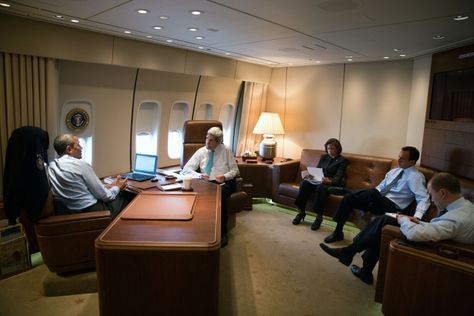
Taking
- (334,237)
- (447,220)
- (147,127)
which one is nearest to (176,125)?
(147,127)

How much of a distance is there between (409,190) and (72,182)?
3.25 meters

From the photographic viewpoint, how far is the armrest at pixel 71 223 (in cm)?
239

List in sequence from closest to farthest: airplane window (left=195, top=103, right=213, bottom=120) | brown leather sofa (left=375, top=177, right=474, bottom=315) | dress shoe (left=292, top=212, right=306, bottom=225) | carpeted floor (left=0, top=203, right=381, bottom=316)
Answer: brown leather sofa (left=375, top=177, right=474, bottom=315), carpeted floor (left=0, top=203, right=381, bottom=316), dress shoe (left=292, top=212, right=306, bottom=225), airplane window (left=195, top=103, right=213, bottom=120)

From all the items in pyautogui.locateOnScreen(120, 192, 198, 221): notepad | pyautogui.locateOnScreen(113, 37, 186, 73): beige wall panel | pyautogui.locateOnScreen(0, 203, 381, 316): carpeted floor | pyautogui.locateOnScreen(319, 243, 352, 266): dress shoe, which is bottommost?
pyautogui.locateOnScreen(0, 203, 381, 316): carpeted floor

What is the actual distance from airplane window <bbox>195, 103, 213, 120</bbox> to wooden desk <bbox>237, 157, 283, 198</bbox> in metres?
1.06

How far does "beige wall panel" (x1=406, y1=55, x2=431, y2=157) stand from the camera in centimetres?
406

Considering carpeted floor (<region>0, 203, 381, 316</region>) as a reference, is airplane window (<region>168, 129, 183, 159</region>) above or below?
above

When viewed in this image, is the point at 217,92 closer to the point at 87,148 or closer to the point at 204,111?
the point at 204,111

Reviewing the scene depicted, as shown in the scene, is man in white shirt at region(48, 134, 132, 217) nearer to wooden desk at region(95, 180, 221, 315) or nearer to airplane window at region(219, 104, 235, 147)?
wooden desk at region(95, 180, 221, 315)

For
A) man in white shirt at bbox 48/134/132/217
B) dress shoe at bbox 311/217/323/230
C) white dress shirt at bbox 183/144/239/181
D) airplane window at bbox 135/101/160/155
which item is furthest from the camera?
airplane window at bbox 135/101/160/155

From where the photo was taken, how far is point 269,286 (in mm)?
2832

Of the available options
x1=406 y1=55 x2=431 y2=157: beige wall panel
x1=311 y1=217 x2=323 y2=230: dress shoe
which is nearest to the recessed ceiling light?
x1=406 y1=55 x2=431 y2=157: beige wall panel

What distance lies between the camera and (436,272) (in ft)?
6.65

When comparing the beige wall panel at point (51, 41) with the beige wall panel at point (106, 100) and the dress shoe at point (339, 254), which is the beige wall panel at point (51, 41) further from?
the dress shoe at point (339, 254)
